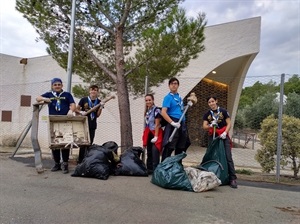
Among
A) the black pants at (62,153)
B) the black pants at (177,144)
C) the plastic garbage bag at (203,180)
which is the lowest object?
the plastic garbage bag at (203,180)

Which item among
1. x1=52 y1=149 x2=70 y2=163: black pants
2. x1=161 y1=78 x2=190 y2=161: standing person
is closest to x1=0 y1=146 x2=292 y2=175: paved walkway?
x1=52 y1=149 x2=70 y2=163: black pants

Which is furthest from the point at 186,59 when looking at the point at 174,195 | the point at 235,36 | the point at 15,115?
the point at 15,115

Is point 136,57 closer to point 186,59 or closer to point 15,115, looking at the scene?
point 186,59

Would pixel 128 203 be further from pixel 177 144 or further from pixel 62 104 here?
pixel 62 104

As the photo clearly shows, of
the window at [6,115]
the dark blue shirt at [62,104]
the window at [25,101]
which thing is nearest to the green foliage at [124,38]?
the dark blue shirt at [62,104]

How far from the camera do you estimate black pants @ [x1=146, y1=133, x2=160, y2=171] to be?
17.2 ft

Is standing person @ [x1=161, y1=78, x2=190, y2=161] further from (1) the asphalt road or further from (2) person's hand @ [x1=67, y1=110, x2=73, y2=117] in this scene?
(2) person's hand @ [x1=67, y1=110, x2=73, y2=117]

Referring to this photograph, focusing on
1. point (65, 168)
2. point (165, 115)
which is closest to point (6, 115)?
point (65, 168)

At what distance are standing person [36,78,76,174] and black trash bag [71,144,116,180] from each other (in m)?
0.55

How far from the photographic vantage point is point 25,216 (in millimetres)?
3264

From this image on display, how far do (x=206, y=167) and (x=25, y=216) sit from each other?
277 cm

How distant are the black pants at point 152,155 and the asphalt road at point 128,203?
355 millimetres

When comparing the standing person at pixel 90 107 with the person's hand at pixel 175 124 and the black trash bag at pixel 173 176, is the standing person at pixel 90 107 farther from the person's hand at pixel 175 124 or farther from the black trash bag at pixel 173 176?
the black trash bag at pixel 173 176

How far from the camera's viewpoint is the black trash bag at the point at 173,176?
434 centimetres
